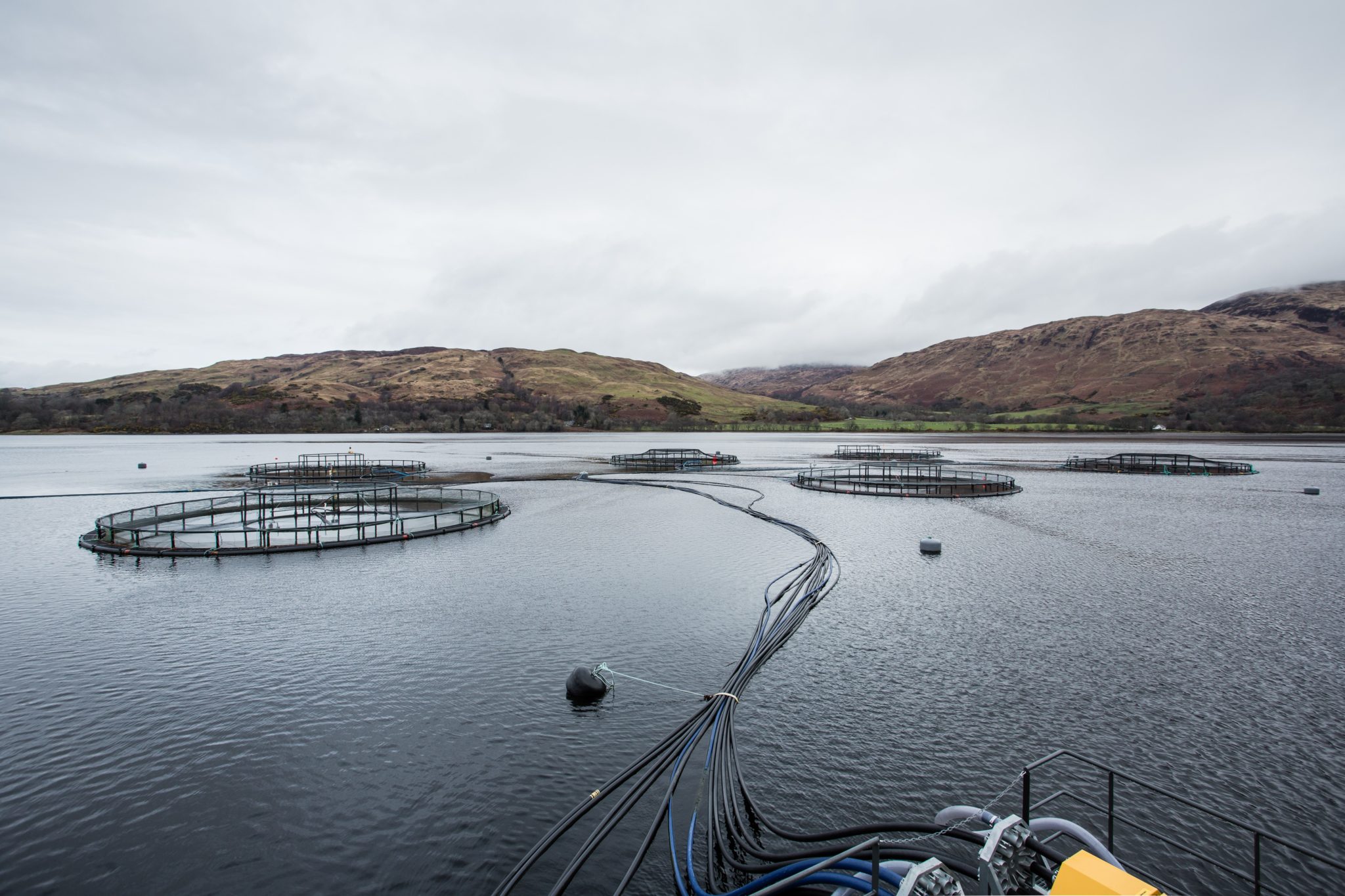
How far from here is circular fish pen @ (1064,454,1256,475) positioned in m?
62.9

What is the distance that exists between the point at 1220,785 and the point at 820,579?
12.3 metres

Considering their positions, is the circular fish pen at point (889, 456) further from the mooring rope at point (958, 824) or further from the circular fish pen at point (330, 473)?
the mooring rope at point (958, 824)

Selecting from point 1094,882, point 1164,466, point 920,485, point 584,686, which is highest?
point 1094,882

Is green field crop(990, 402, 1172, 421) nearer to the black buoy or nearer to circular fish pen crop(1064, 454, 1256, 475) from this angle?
circular fish pen crop(1064, 454, 1256, 475)

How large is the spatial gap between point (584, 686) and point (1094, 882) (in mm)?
9168

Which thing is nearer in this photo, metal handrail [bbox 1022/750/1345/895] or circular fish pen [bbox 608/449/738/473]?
metal handrail [bbox 1022/750/1345/895]

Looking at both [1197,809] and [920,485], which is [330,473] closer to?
[920,485]

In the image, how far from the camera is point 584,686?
1198 centimetres

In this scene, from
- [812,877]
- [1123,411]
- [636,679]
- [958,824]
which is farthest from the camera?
[1123,411]

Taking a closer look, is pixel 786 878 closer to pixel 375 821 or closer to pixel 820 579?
pixel 375 821

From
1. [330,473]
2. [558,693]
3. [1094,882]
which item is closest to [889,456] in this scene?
[330,473]

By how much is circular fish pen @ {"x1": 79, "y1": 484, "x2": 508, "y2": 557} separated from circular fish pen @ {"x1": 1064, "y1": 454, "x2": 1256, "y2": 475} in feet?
207

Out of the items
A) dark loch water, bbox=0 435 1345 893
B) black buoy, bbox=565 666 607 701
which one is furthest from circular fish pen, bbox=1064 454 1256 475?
black buoy, bbox=565 666 607 701

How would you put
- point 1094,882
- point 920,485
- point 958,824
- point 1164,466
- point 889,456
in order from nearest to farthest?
point 1094,882 < point 958,824 < point 920,485 < point 1164,466 < point 889,456
